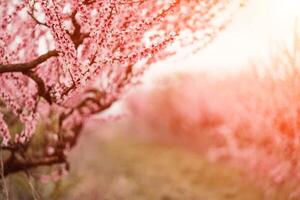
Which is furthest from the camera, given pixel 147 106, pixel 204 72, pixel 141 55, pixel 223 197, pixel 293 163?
pixel 147 106

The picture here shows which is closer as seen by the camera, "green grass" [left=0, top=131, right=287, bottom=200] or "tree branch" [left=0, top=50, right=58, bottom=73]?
"tree branch" [left=0, top=50, right=58, bottom=73]

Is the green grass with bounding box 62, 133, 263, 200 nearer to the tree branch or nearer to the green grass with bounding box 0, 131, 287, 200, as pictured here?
the green grass with bounding box 0, 131, 287, 200

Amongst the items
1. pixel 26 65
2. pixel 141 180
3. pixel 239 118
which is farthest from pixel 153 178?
pixel 26 65

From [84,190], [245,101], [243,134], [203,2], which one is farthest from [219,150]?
[203,2]

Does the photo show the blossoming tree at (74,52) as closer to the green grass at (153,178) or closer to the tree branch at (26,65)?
the tree branch at (26,65)

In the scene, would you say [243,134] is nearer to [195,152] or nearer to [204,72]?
[195,152]

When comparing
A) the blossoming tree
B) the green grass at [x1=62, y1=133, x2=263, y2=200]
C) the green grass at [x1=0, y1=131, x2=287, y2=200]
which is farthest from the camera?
the green grass at [x1=62, y1=133, x2=263, y2=200]

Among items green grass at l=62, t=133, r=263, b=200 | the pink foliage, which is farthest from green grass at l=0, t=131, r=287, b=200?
the pink foliage

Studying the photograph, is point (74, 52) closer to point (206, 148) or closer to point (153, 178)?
point (153, 178)
